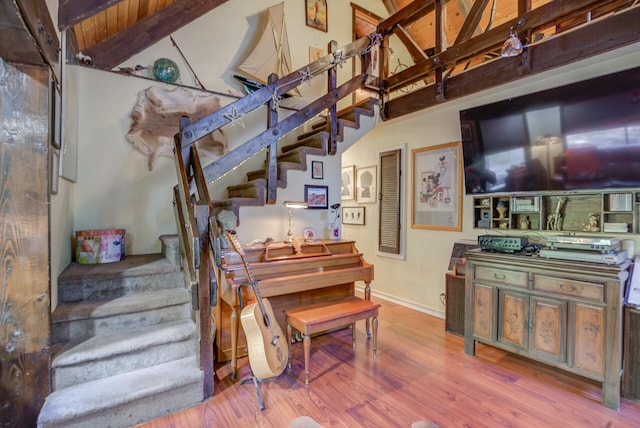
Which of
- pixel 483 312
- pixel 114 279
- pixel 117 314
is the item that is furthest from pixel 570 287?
pixel 114 279

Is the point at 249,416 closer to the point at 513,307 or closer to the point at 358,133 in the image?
the point at 513,307

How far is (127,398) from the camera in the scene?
1858mm

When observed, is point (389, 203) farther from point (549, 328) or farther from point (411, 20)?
point (549, 328)

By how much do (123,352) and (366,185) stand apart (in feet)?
13.1

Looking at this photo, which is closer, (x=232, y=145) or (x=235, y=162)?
(x=235, y=162)

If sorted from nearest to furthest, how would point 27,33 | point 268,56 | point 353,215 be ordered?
point 27,33 < point 268,56 < point 353,215

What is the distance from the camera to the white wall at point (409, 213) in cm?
311

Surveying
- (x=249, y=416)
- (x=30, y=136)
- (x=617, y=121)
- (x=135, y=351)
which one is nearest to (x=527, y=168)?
(x=617, y=121)

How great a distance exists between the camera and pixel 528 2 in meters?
2.58

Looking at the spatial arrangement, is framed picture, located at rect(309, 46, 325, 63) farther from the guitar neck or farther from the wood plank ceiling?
the guitar neck

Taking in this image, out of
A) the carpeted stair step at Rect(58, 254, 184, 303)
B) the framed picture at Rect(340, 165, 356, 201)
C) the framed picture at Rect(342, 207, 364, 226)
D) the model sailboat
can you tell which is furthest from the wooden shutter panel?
the carpeted stair step at Rect(58, 254, 184, 303)

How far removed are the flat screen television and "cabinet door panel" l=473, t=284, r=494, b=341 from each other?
110cm

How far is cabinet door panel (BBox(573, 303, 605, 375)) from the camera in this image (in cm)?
218

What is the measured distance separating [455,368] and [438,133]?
9.09 feet
